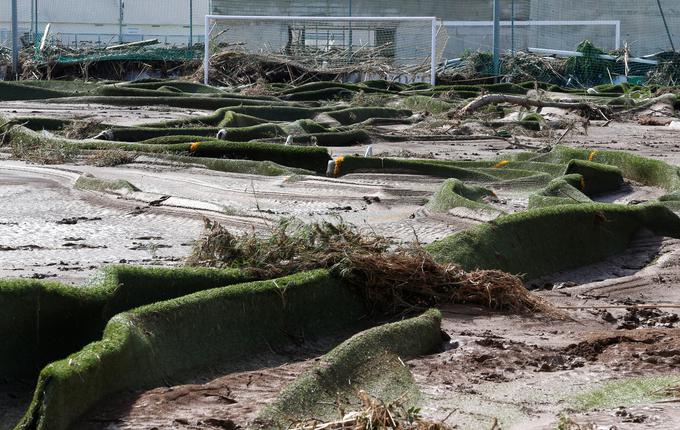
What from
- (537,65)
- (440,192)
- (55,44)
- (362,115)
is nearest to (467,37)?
(537,65)

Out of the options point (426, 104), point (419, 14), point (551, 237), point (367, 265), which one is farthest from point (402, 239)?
point (419, 14)

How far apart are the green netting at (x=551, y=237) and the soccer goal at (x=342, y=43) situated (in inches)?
687

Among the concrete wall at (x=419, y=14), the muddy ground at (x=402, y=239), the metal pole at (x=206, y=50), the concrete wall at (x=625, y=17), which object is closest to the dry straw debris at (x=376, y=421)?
the muddy ground at (x=402, y=239)

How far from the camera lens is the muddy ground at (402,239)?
3814 mm

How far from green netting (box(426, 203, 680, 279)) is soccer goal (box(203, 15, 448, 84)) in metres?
17.4

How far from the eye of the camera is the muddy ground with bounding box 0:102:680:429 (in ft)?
12.5

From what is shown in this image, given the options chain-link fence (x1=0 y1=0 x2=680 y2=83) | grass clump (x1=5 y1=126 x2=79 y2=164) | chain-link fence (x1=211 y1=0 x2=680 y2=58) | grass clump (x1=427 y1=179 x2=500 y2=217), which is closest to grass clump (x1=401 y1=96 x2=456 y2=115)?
grass clump (x1=5 y1=126 x2=79 y2=164)

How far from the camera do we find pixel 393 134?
1459 cm

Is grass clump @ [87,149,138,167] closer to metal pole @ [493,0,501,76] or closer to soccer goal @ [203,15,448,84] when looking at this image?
soccer goal @ [203,15,448,84]

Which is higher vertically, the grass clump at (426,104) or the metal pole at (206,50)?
the metal pole at (206,50)

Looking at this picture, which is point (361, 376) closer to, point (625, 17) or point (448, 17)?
point (625, 17)

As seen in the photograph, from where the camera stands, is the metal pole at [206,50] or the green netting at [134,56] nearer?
the metal pole at [206,50]

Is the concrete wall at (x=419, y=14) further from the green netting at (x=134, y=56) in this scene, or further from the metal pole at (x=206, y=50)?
the metal pole at (x=206, y=50)

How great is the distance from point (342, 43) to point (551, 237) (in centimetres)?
2080
